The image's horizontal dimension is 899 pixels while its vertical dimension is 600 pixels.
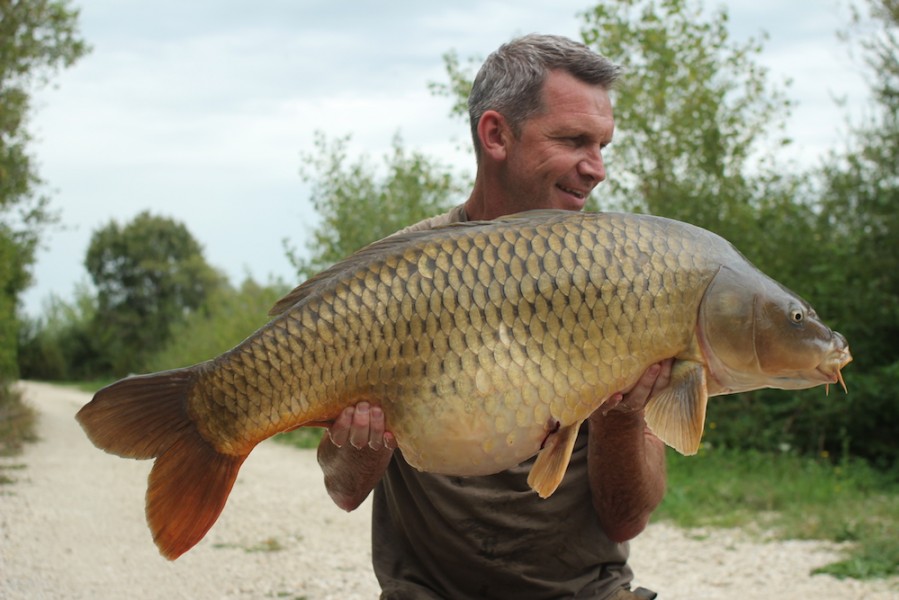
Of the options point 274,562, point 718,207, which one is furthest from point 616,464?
point 718,207

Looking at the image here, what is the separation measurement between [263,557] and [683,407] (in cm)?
473

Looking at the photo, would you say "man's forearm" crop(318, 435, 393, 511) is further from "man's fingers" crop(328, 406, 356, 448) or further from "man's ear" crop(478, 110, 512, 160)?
"man's ear" crop(478, 110, 512, 160)

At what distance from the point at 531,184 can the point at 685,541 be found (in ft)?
13.8

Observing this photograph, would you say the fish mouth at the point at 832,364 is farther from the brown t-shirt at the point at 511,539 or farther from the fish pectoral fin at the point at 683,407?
the brown t-shirt at the point at 511,539

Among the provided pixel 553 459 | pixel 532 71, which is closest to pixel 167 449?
pixel 553 459

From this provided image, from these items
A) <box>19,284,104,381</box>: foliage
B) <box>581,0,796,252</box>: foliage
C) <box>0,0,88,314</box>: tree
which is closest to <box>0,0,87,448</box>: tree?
<box>0,0,88,314</box>: tree

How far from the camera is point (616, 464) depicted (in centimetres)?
232

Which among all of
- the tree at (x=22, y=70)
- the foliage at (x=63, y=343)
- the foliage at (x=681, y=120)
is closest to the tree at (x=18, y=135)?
the tree at (x=22, y=70)

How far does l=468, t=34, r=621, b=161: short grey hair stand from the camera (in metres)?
2.47

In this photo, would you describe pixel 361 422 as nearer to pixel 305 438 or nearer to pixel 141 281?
pixel 305 438

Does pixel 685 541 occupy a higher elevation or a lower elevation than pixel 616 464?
lower

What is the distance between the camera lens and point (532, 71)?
250cm

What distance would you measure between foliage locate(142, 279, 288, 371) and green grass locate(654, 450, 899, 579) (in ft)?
23.6

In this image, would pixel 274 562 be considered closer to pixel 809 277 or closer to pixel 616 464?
pixel 616 464
